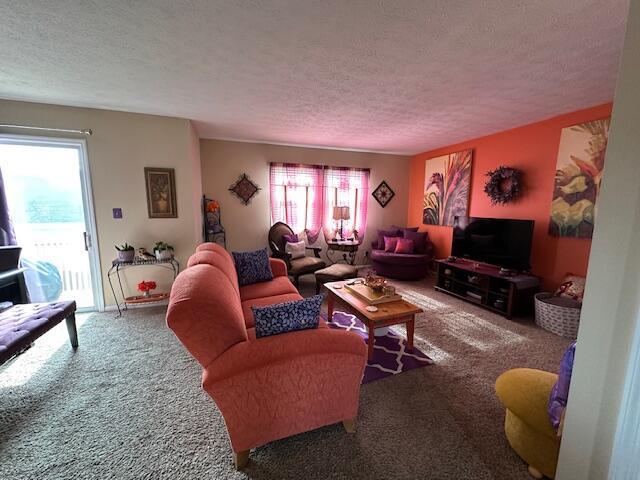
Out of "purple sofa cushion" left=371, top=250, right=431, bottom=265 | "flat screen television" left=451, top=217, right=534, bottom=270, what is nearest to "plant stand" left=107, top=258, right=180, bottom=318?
"purple sofa cushion" left=371, top=250, right=431, bottom=265

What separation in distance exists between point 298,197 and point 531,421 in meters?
4.44

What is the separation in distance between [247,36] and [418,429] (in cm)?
277

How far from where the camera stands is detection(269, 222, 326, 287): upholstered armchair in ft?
13.5

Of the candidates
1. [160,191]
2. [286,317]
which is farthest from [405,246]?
[160,191]

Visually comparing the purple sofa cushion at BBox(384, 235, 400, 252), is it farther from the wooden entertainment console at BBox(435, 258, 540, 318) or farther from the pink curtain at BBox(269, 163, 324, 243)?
the pink curtain at BBox(269, 163, 324, 243)

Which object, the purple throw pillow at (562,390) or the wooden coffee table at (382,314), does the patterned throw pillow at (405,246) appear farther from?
the purple throw pillow at (562,390)

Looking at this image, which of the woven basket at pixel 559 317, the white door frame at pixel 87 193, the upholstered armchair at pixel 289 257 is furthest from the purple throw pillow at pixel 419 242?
the white door frame at pixel 87 193

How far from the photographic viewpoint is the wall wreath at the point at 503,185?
142 inches

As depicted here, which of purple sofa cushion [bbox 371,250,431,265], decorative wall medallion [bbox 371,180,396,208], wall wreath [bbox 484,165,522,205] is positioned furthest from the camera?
decorative wall medallion [bbox 371,180,396,208]

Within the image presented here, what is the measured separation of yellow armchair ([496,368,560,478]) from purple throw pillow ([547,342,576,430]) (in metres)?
0.06

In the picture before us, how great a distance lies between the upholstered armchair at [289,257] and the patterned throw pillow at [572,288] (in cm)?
311

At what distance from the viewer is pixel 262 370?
132cm

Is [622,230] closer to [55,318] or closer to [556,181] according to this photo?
[556,181]

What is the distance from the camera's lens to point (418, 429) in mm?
1646
